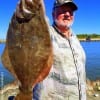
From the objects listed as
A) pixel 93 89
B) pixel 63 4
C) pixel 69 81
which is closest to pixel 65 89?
pixel 69 81

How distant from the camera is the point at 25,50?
337cm

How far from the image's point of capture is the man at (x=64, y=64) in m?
4.55

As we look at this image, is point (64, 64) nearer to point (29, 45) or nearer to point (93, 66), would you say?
point (29, 45)

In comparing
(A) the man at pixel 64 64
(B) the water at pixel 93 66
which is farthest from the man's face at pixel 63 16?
(B) the water at pixel 93 66

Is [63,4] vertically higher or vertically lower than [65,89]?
higher

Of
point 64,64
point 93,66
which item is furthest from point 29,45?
point 93,66

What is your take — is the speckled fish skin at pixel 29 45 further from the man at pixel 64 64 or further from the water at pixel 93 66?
the water at pixel 93 66

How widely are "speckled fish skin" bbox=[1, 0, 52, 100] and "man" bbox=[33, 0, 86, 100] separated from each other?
102 cm

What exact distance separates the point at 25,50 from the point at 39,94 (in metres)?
1.19

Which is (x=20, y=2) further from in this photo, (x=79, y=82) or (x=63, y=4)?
(x=79, y=82)

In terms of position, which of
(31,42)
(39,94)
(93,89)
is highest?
(31,42)

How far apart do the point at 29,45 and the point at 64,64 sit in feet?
4.28

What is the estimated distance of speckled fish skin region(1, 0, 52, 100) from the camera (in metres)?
3.29

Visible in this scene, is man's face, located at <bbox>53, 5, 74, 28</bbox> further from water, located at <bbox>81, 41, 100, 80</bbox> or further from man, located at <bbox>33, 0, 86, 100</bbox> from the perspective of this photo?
water, located at <bbox>81, 41, 100, 80</bbox>
